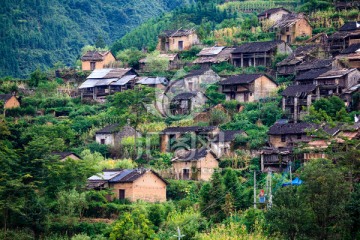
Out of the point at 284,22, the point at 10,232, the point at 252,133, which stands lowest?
the point at 10,232

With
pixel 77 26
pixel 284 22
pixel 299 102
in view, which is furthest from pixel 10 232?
pixel 77 26

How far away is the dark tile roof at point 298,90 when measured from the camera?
4988 centimetres

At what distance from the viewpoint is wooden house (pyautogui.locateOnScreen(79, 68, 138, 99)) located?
59.0 metres

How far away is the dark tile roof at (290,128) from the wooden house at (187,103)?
7.26m

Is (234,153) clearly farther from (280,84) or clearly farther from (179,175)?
(280,84)

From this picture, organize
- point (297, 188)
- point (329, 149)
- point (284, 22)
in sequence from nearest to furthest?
point (297, 188), point (329, 149), point (284, 22)

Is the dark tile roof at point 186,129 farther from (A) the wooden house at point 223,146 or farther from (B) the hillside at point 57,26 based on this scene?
(B) the hillside at point 57,26

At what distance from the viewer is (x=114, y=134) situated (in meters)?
50.8

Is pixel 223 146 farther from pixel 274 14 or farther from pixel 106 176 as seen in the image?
pixel 274 14

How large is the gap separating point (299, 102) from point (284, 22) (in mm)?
12574

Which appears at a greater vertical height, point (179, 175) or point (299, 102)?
point (299, 102)

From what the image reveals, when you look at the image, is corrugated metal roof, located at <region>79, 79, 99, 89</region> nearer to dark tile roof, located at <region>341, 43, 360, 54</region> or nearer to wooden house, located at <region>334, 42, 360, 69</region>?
wooden house, located at <region>334, 42, 360, 69</region>

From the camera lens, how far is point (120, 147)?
5006 cm

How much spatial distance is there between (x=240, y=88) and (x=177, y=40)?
11793mm
